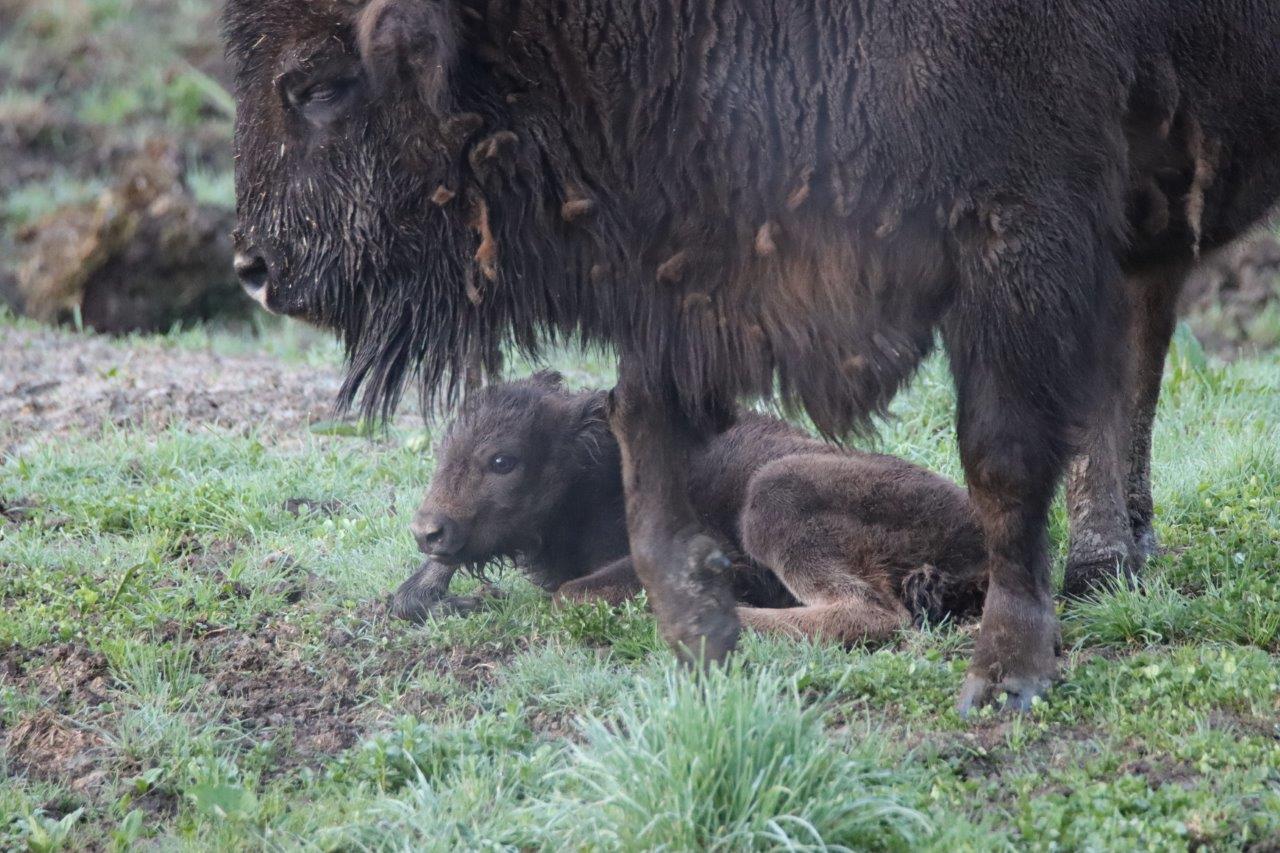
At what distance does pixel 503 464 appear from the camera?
18.5ft

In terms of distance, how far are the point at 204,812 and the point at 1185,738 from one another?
2409 millimetres

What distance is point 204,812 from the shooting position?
3760 mm

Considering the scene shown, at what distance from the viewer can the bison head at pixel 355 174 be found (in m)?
3.99

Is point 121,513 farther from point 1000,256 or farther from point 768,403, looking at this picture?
point 1000,256

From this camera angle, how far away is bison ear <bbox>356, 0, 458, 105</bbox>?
3871 millimetres

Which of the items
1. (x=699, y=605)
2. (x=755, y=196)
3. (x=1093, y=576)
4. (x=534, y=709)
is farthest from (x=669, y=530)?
(x=1093, y=576)

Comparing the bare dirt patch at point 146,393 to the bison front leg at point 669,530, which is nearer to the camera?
the bison front leg at point 669,530

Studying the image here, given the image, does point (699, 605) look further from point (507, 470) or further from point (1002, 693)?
point (507, 470)

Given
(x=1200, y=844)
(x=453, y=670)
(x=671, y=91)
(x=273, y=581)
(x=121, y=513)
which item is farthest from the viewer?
(x=121, y=513)

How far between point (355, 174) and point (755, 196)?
1.08 meters

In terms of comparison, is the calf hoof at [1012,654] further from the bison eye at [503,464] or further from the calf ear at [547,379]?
the calf ear at [547,379]

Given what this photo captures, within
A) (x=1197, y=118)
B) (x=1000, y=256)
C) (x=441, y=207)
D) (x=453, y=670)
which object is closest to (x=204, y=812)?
(x=453, y=670)

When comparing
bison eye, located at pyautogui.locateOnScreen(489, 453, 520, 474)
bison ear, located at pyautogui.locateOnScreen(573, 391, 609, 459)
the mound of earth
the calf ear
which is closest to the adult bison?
bison eye, located at pyautogui.locateOnScreen(489, 453, 520, 474)

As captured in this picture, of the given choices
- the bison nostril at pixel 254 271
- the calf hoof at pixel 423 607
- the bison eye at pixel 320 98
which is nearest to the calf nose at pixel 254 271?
the bison nostril at pixel 254 271
